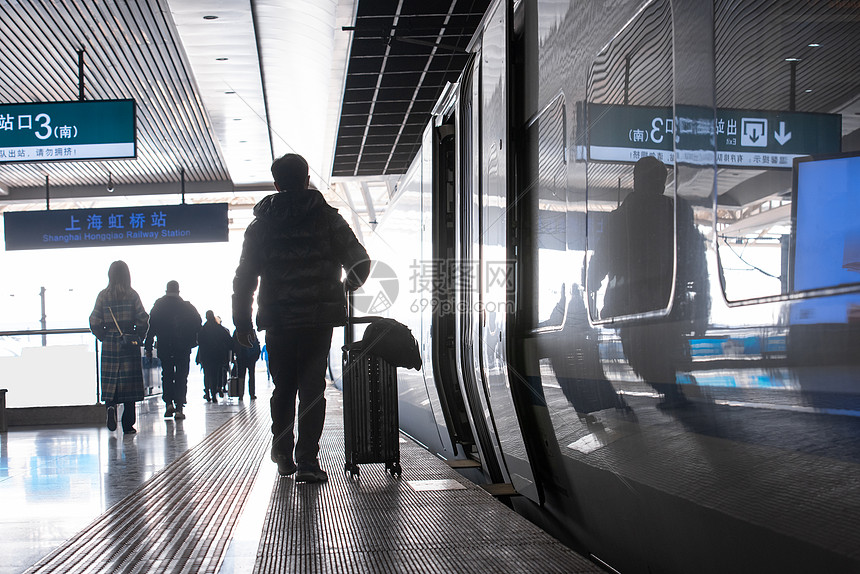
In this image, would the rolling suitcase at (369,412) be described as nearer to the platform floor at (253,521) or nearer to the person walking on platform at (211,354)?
the platform floor at (253,521)

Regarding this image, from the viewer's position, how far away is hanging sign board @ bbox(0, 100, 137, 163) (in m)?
8.53

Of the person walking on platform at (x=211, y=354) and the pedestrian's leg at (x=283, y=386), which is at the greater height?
the pedestrian's leg at (x=283, y=386)

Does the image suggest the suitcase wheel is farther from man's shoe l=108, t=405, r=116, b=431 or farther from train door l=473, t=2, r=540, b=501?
man's shoe l=108, t=405, r=116, b=431

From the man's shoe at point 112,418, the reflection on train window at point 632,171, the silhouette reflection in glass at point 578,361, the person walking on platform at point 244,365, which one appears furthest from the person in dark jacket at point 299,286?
the person walking on platform at point 244,365

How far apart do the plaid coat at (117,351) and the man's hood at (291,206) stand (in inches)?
185

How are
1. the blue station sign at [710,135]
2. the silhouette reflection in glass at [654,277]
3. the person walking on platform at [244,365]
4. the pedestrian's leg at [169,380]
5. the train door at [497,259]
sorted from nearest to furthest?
the blue station sign at [710,135] < the silhouette reflection in glass at [654,277] < the train door at [497,259] < the pedestrian's leg at [169,380] < the person walking on platform at [244,365]

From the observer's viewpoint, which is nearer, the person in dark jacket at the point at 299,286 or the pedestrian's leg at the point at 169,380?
the person in dark jacket at the point at 299,286

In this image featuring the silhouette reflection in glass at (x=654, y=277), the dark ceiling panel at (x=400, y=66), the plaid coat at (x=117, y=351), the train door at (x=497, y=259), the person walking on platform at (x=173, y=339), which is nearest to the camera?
the silhouette reflection in glass at (x=654, y=277)

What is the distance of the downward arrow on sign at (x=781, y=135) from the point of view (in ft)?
5.27

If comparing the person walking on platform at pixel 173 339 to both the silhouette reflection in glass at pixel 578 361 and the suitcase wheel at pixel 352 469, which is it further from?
the silhouette reflection in glass at pixel 578 361

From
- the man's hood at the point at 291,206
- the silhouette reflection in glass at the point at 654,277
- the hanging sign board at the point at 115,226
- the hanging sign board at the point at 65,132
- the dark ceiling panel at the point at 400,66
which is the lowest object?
the silhouette reflection in glass at the point at 654,277

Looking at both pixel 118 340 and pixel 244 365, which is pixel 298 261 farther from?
pixel 244 365

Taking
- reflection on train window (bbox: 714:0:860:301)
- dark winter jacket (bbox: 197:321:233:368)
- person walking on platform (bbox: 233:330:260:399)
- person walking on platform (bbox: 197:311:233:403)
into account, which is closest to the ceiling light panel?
person walking on platform (bbox: 197:311:233:403)

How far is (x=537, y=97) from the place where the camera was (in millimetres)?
3375
